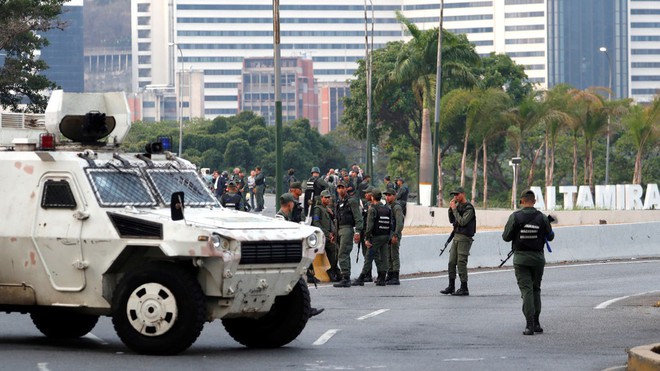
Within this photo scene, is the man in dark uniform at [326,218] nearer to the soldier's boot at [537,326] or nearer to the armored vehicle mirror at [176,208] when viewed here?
the soldier's boot at [537,326]

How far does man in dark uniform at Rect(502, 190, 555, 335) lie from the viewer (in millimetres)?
16828

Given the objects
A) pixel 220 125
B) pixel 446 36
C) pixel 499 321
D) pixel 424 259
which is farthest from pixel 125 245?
pixel 220 125

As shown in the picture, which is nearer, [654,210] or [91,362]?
[91,362]

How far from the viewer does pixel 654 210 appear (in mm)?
50281

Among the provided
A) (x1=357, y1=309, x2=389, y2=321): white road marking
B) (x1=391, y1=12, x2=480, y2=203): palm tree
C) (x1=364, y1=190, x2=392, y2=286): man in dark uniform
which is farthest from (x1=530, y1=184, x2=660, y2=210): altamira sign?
(x1=357, y1=309, x2=389, y2=321): white road marking

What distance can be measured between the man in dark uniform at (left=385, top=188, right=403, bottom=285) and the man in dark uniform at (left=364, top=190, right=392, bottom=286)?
12 centimetres

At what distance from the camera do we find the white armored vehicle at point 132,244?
13680mm

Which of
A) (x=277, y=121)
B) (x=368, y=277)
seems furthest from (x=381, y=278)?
(x=277, y=121)

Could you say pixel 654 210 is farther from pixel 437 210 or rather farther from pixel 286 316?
pixel 286 316

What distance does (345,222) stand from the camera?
25.2 metres

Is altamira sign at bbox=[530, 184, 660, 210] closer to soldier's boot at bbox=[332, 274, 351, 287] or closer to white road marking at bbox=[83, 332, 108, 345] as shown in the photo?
soldier's boot at bbox=[332, 274, 351, 287]

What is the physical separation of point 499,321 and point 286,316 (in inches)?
190

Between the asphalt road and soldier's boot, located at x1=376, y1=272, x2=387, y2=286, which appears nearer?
the asphalt road

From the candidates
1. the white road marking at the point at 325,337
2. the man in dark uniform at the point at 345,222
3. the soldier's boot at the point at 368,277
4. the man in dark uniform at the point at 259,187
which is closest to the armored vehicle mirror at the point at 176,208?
the white road marking at the point at 325,337
